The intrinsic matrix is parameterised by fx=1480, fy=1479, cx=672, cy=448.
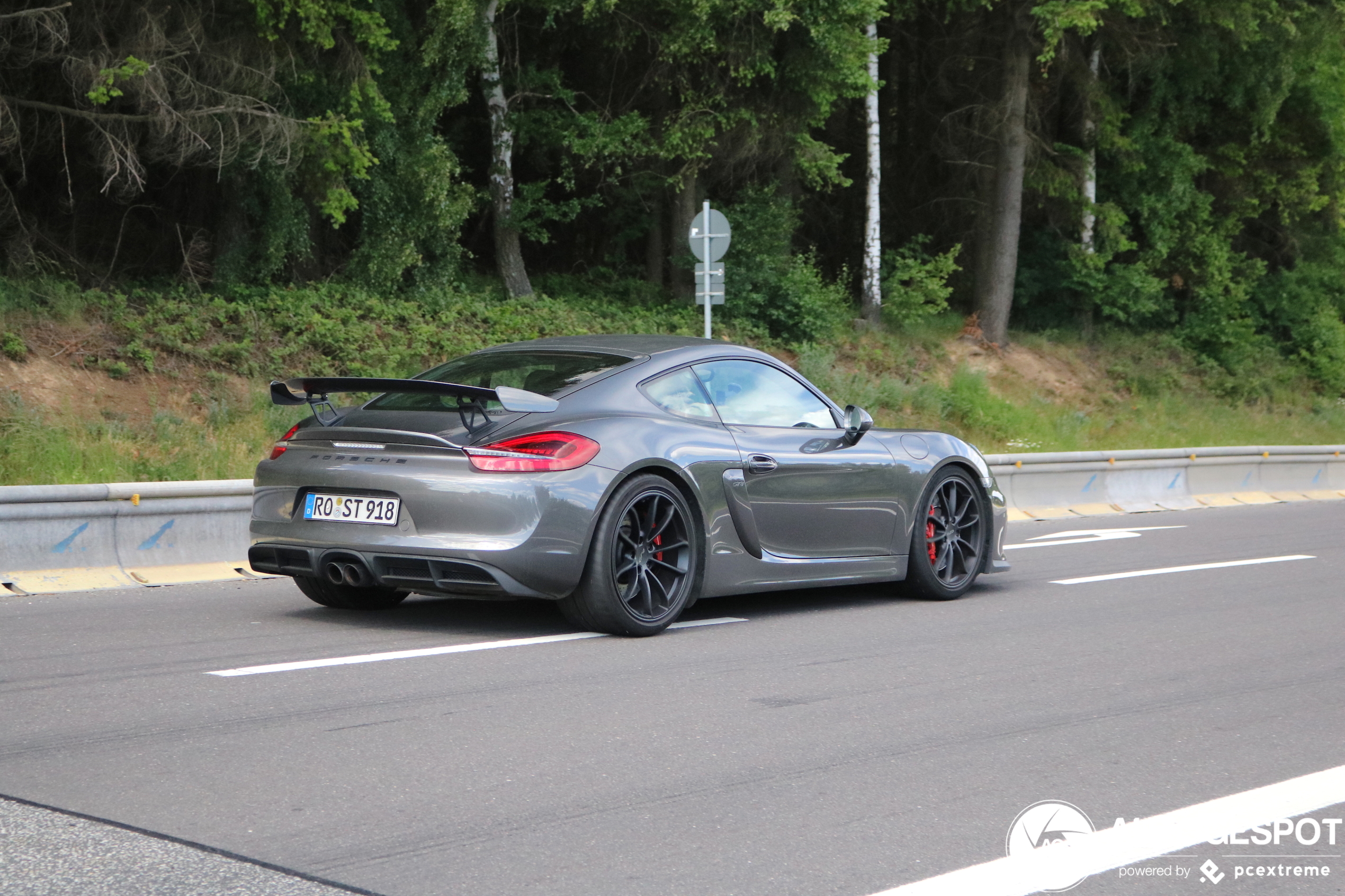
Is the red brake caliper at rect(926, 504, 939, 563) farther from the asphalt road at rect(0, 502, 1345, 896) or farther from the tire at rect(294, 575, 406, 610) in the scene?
the tire at rect(294, 575, 406, 610)

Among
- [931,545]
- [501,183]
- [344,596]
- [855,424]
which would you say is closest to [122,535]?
[344,596]

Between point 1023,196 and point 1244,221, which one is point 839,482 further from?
point 1244,221

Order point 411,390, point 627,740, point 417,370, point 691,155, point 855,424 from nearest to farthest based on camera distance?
1. point 627,740
2. point 411,390
3. point 855,424
4. point 417,370
5. point 691,155

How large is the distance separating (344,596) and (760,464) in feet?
7.55

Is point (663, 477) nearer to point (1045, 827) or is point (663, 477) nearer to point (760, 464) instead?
point (760, 464)

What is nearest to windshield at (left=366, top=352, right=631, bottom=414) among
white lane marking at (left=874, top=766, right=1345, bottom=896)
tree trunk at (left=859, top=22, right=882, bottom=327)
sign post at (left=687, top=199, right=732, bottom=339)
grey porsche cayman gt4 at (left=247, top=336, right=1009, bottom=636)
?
grey porsche cayman gt4 at (left=247, top=336, right=1009, bottom=636)

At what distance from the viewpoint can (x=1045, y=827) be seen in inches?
163

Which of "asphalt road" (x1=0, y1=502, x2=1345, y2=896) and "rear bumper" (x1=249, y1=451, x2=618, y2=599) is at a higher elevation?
"rear bumper" (x1=249, y1=451, x2=618, y2=599)

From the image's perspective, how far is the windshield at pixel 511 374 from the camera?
7.17 metres

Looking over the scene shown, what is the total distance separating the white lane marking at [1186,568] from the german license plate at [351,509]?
4.96 m

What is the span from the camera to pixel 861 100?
102 feet

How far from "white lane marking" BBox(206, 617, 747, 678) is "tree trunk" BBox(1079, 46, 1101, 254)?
23.7 meters

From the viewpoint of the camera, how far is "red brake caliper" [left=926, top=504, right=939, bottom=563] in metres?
8.69

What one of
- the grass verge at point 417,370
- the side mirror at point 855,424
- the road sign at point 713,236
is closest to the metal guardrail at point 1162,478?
the grass verge at point 417,370
